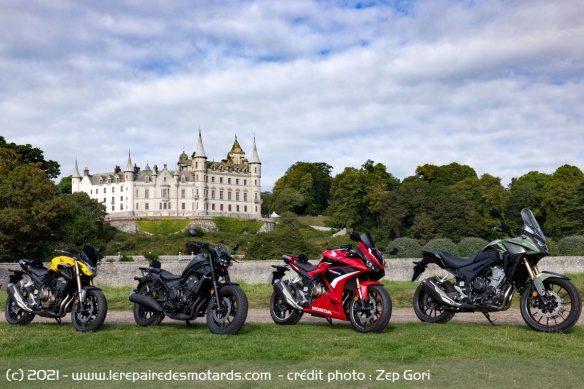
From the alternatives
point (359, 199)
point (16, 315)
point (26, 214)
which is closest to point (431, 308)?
point (16, 315)

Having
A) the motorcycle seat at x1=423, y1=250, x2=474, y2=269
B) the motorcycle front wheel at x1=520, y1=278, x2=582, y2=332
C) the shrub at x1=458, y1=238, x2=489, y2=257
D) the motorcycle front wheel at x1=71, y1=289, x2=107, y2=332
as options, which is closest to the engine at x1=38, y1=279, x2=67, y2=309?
the motorcycle front wheel at x1=71, y1=289, x2=107, y2=332

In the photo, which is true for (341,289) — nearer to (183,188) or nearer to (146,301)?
(146,301)

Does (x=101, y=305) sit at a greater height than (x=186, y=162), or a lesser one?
lesser

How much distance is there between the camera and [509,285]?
10.2m

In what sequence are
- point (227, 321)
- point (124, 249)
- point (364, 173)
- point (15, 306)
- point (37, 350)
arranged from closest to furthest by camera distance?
point (37, 350)
point (227, 321)
point (15, 306)
point (124, 249)
point (364, 173)

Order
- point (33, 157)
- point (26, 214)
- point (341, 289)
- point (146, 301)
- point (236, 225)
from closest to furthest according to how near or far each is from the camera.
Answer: point (341, 289) → point (146, 301) → point (26, 214) → point (33, 157) → point (236, 225)

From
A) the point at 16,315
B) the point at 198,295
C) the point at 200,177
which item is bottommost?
the point at 16,315

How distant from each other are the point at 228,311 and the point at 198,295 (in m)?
0.76

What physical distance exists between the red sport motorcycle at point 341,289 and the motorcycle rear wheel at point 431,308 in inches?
50.2

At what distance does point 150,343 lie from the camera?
29.3ft

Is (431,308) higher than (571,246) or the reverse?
the reverse

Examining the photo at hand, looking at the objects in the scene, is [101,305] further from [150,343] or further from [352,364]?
[352,364]

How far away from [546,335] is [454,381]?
333cm

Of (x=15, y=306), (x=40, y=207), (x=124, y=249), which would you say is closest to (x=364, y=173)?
(x=124, y=249)
